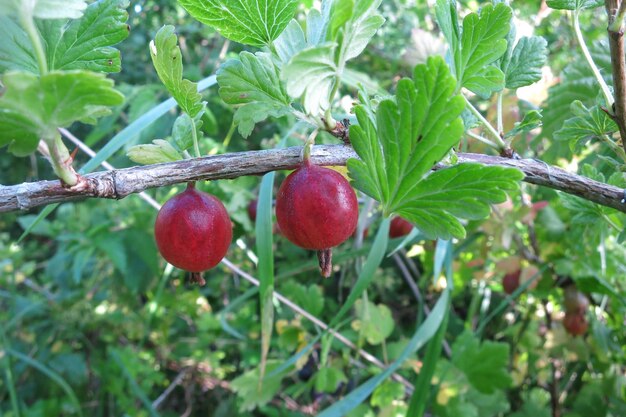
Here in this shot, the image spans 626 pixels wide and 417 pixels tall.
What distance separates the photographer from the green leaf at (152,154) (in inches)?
21.9

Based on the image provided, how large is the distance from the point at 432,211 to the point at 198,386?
1.77 meters

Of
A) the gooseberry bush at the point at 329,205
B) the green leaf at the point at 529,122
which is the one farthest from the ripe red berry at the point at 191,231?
the green leaf at the point at 529,122

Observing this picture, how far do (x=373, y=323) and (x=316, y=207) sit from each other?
842 millimetres

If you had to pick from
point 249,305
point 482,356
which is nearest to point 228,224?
point 482,356

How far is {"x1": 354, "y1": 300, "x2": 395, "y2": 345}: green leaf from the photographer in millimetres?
1276

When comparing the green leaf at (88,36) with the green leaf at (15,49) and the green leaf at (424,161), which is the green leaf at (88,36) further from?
the green leaf at (424,161)

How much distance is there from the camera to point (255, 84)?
0.53m

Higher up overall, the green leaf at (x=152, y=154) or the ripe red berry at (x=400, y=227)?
the green leaf at (x=152, y=154)

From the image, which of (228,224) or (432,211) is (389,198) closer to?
(432,211)

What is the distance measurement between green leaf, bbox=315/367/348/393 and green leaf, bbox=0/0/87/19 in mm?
949

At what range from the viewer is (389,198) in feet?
1.74

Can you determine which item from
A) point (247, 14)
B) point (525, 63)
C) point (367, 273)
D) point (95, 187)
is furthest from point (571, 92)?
point (95, 187)

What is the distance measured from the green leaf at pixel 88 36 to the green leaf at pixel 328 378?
851 millimetres

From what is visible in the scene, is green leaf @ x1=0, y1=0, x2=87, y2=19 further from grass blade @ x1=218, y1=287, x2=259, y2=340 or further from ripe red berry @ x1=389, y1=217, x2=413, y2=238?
ripe red berry @ x1=389, y1=217, x2=413, y2=238
